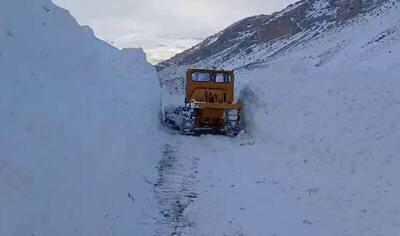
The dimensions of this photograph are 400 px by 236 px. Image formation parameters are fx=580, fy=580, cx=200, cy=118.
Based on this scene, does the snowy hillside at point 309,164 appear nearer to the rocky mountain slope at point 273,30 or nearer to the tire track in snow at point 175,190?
the tire track in snow at point 175,190

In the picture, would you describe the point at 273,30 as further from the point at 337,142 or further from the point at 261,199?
the point at 261,199

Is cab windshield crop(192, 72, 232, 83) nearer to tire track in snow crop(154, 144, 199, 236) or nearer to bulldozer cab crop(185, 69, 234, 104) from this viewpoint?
bulldozer cab crop(185, 69, 234, 104)

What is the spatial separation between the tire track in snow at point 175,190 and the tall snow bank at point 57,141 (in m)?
0.36

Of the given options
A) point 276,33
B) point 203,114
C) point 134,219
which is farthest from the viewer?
point 276,33

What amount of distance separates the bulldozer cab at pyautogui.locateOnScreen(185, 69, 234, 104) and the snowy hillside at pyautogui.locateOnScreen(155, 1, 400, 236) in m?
1.59

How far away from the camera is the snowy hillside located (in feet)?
29.2

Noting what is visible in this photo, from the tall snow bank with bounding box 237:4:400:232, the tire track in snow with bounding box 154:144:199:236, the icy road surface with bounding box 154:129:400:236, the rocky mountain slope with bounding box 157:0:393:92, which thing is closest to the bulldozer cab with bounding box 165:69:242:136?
the tall snow bank with bounding box 237:4:400:232

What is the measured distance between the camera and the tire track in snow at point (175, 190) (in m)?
8.59

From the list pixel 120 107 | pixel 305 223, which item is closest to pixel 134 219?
pixel 305 223

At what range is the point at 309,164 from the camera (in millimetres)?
13086

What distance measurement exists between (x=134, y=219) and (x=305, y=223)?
2.59m

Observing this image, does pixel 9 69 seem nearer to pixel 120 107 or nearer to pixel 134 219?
pixel 134 219

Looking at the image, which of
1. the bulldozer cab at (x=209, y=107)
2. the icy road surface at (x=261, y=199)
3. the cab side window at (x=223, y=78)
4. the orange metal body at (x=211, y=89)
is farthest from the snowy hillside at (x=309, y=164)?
the cab side window at (x=223, y=78)

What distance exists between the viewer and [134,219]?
849 cm
